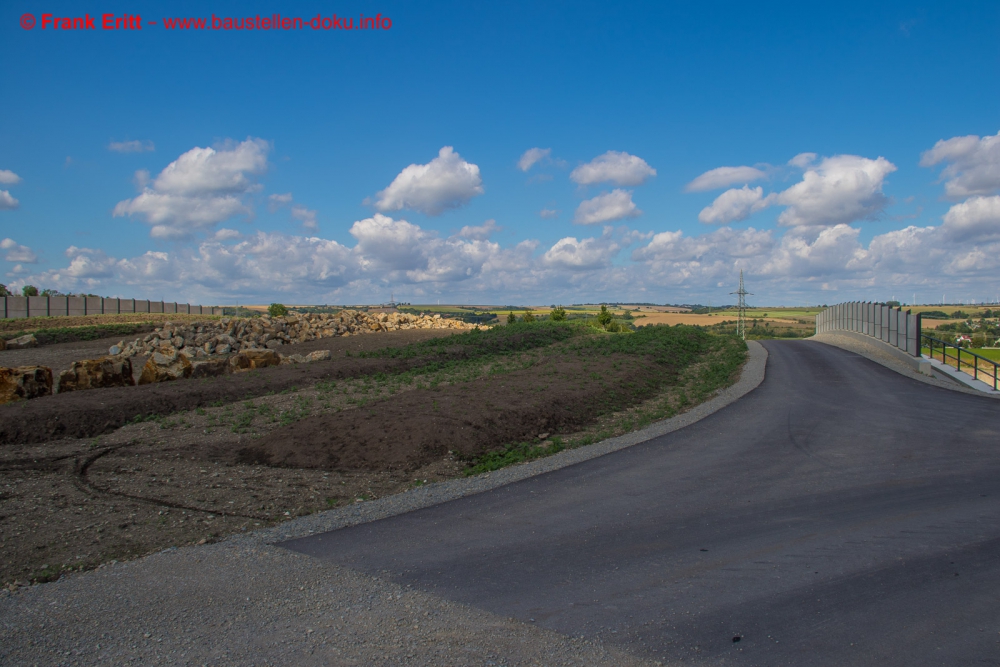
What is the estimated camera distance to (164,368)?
55.0 feet

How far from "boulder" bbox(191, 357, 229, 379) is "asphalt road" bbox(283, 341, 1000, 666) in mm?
12464

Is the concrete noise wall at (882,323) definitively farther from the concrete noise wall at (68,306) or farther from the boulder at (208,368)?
the concrete noise wall at (68,306)

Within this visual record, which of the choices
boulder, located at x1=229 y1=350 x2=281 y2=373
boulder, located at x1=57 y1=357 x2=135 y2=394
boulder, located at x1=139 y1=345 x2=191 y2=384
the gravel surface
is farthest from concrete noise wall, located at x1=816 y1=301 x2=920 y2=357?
boulder, located at x1=57 y1=357 x2=135 y2=394

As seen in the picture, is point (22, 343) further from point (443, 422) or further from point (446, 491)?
point (446, 491)

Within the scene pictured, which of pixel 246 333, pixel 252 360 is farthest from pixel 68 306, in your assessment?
pixel 252 360

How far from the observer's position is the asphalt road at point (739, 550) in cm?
432

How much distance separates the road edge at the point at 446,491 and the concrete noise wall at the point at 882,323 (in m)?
14.1

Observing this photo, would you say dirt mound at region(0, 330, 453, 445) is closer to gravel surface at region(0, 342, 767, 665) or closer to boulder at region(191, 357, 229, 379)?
boulder at region(191, 357, 229, 379)

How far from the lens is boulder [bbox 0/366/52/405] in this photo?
45.1 feet

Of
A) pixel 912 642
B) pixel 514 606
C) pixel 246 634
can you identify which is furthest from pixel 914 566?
pixel 246 634

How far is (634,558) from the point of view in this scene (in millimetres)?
5695

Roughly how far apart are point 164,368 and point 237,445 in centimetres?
797

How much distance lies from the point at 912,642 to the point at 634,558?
2.18 meters

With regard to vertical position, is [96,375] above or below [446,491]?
above
